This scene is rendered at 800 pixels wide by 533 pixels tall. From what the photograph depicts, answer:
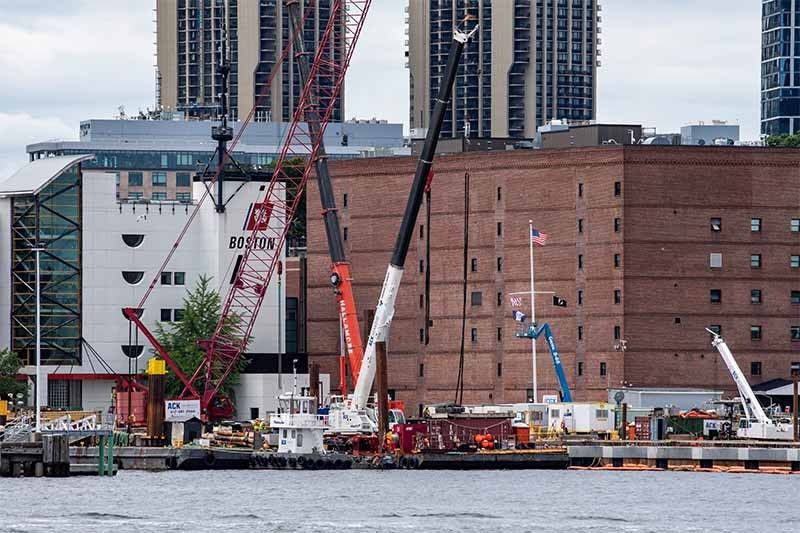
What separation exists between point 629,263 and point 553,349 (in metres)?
10.9

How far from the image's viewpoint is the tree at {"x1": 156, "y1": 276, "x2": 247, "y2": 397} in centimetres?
17625

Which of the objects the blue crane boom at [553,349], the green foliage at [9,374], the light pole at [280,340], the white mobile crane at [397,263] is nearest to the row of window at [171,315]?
the light pole at [280,340]

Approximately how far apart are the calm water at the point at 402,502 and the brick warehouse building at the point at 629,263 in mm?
40717

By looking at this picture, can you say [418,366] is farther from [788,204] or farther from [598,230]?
[788,204]

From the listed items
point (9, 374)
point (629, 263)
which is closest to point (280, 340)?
point (9, 374)

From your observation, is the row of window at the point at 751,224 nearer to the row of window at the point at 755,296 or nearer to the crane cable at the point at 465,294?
the row of window at the point at 755,296

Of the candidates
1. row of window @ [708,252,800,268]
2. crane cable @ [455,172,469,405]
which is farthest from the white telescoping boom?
row of window @ [708,252,800,268]

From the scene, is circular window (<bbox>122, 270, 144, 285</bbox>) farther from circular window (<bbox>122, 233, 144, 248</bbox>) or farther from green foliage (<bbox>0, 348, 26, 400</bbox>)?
green foliage (<bbox>0, 348, 26, 400</bbox>)

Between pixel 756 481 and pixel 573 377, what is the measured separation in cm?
4816

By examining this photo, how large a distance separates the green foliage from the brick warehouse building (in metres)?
32.1

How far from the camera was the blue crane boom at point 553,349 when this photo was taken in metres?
166

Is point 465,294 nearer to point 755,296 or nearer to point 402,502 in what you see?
point 755,296

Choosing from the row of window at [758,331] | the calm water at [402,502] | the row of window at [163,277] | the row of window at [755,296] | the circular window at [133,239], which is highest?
the circular window at [133,239]

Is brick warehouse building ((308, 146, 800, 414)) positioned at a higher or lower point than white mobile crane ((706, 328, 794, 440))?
higher
